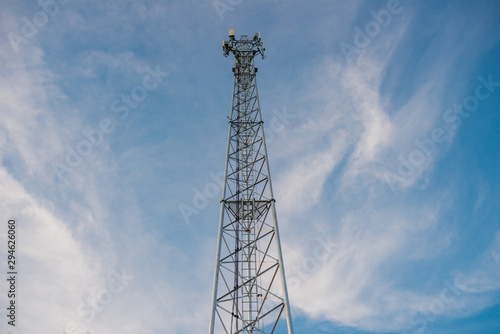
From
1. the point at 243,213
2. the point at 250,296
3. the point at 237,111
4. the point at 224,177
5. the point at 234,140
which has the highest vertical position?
the point at 237,111

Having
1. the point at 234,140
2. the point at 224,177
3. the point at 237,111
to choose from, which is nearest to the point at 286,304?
the point at 224,177

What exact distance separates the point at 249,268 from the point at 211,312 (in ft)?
10.6

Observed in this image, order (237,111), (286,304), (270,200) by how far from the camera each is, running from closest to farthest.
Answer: (286,304) → (270,200) → (237,111)

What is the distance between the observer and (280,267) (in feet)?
46.6

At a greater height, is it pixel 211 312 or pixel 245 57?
pixel 245 57

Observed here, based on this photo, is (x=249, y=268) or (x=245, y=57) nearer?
(x=249, y=268)

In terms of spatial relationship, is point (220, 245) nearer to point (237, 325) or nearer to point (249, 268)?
point (249, 268)

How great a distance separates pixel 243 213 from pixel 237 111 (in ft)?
25.1

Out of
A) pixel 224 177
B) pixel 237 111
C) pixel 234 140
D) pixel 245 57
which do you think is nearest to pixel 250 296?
pixel 224 177

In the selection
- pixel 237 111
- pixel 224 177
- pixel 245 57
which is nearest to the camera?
pixel 224 177

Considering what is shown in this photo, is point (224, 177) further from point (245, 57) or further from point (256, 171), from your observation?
point (245, 57)

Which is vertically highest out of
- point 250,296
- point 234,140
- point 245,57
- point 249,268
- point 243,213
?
point 245,57

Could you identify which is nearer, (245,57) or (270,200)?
(270,200)

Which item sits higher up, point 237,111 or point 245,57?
point 245,57
